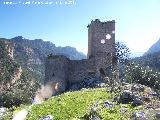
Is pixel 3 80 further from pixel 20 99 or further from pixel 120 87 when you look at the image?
pixel 120 87

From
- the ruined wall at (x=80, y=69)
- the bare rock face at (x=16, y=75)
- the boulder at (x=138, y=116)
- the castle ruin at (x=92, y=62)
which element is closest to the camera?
the boulder at (x=138, y=116)

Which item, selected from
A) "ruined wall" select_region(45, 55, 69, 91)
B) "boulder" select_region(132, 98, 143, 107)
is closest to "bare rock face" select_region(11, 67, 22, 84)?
"ruined wall" select_region(45, 55, 69, 91)

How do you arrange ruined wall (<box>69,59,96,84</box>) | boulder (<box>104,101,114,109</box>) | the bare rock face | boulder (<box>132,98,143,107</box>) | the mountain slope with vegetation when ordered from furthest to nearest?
the bare rock face, the mountain slope with vegetation, ruined wall (<box>69,59,96,84</box>), boulder (<box>132,98,143,107</box>), boulder (<box>104,101,114,109</box>)

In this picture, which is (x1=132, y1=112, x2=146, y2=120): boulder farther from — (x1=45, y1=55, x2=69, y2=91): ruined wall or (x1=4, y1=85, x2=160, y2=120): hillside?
(x1=45, y1=55, x2=69, y2=91): ruined wall

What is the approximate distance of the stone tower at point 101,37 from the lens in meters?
67.1

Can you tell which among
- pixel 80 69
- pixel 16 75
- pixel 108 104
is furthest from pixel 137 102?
pixel 16 75

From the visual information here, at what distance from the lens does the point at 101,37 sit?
222 feet

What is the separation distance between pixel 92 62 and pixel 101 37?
484cm

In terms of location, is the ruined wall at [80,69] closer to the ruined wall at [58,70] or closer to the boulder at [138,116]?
the ruined wall at [58,70]

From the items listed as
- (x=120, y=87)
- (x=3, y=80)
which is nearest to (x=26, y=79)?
(x=3, y=80)

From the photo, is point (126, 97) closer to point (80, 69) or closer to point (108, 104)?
point (108, 104)

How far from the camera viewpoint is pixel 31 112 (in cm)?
4922

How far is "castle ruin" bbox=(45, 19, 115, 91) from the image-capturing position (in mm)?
66562

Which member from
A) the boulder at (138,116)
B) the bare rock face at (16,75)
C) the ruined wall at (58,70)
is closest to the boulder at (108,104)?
the boulder at (138,116)
